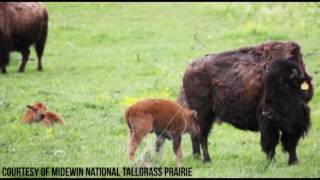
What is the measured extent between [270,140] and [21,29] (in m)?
13.0

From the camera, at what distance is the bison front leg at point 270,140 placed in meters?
10.4

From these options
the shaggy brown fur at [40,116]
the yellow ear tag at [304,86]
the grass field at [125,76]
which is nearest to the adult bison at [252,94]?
the yellow ear tag at [304,86]

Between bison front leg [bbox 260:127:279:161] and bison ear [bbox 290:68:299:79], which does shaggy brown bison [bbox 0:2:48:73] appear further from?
bison ear [bbox 290:68:299:79]

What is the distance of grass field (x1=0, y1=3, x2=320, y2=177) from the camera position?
11.1 meters

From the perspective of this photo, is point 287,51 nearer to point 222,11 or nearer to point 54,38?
point 54,38

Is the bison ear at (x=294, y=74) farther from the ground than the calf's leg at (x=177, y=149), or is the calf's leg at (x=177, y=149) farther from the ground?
the bison ear at (x=294, y=74)

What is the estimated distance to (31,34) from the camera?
2202 cm

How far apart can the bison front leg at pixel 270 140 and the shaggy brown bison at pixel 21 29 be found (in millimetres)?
12209

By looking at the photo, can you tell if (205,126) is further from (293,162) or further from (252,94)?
(293,162)

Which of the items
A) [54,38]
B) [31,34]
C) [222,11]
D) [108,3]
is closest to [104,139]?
[31,34]

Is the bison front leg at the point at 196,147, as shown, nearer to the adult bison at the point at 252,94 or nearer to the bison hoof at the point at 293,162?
the adult bison at the point at 252,94

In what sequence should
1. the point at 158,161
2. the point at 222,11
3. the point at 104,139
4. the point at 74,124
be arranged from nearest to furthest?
the point at 158,161
the point at 104,139
the point at 74,124
the point at 222,11

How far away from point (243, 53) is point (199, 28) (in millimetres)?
16907

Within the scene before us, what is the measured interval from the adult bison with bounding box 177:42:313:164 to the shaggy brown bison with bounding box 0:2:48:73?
424 inches
